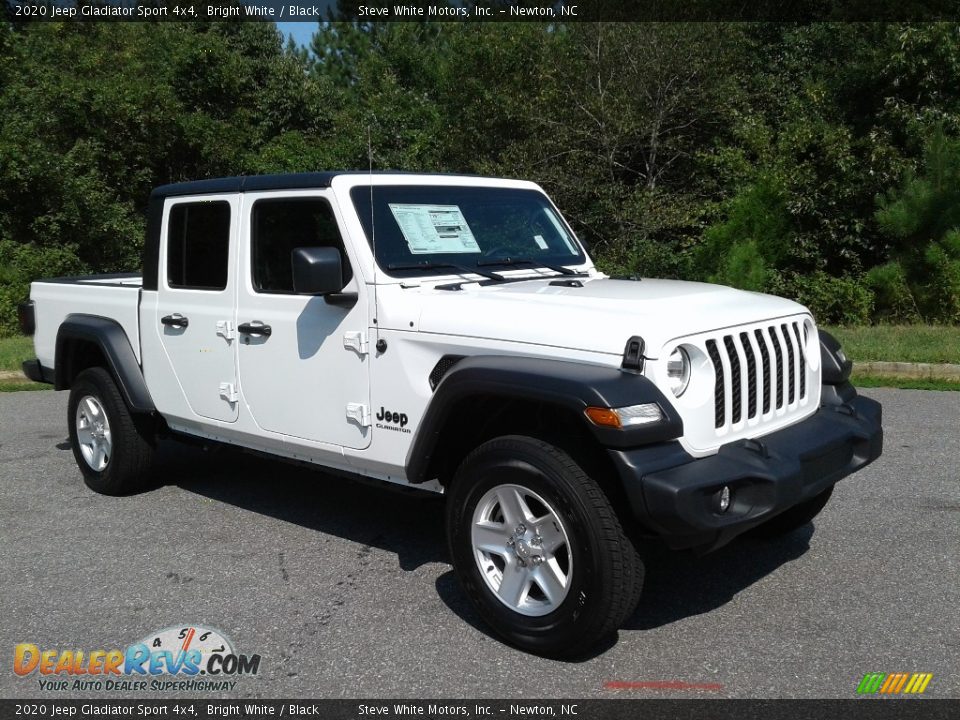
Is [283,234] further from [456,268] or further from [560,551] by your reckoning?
[560,551]

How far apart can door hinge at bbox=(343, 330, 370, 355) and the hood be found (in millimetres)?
339

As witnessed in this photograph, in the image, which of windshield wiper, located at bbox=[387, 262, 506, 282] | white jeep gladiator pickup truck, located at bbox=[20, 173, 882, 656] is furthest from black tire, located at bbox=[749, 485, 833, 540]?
windshield wiper, located at bbox=[387, 262, 506, 282]

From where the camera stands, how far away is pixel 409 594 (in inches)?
173

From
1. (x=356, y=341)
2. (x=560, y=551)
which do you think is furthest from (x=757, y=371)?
(x=356, y=341)

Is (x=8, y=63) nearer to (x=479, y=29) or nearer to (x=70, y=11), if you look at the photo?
(x=479, y=29)

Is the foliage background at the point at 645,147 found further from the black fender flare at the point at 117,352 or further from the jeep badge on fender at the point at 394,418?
the jeep badge on fender at the point at 394,418

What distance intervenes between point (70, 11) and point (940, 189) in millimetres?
26295

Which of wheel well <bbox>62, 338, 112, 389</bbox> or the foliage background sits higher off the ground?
the foliage background

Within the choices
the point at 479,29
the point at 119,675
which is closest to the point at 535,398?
the point at 119,675

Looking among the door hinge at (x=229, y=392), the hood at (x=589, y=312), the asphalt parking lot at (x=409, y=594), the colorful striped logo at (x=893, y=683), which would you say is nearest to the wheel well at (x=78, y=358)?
the asphalt parking lot at (x=409, y=594)

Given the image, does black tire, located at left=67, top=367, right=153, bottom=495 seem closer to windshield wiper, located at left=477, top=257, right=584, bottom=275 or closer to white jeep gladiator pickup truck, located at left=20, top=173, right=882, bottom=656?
white jeep gladiator pickup truck, located at left=20, top=173, right=882, bottom=656

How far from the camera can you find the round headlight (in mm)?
3615

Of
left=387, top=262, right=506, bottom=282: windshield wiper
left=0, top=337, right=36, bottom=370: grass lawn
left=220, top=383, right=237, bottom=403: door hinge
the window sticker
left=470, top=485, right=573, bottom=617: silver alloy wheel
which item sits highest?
the window sticker

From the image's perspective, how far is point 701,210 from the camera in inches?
648
